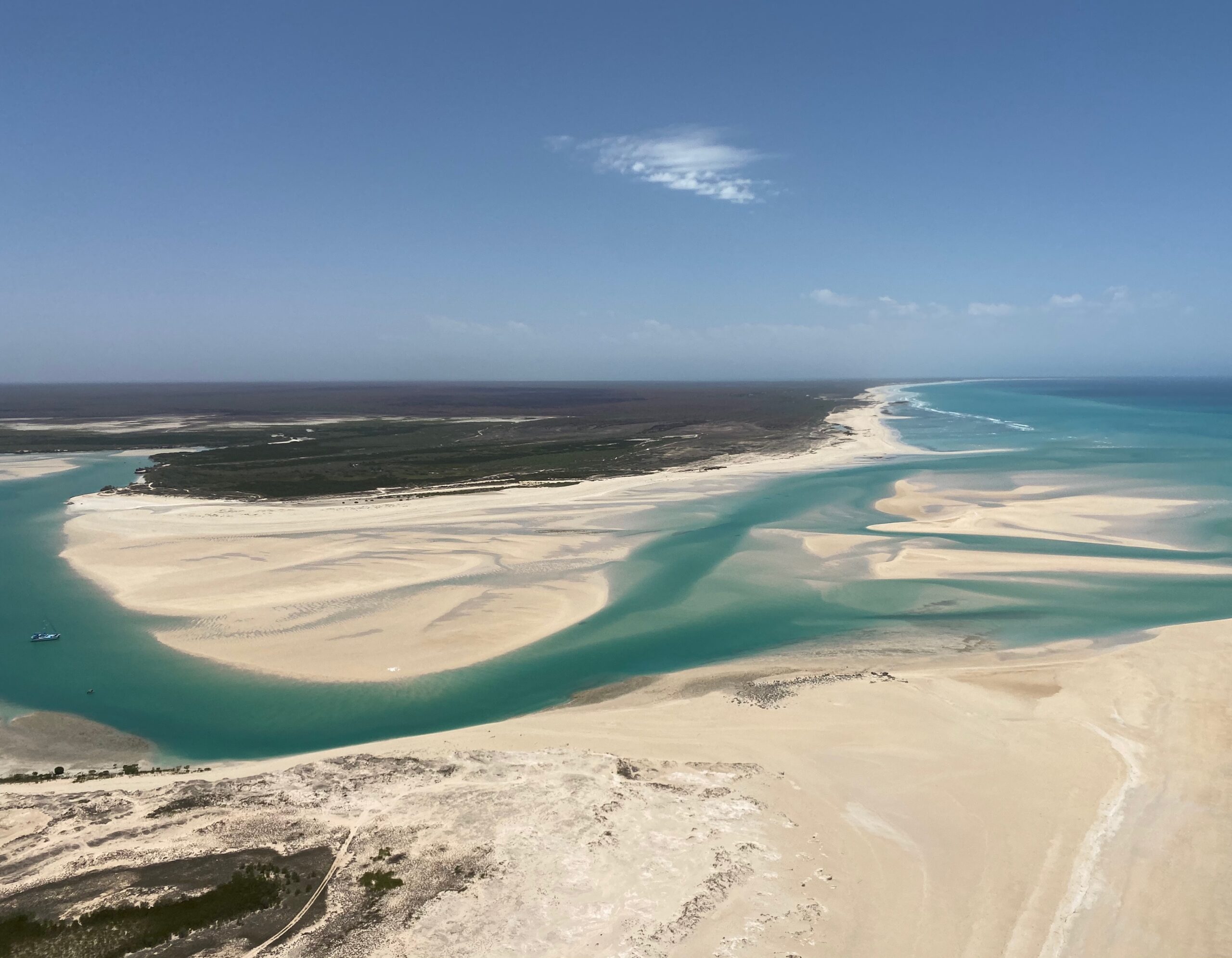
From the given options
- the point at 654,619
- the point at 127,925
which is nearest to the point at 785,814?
the point at 127,925

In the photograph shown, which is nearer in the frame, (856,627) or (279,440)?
(856,627)

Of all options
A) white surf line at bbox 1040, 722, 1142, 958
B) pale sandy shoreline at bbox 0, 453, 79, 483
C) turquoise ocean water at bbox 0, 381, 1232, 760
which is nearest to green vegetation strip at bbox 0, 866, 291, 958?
turquoise ocean water at bbox 0, 381, 1232, 760

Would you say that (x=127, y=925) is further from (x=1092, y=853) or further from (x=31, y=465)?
(x=31, y=465)

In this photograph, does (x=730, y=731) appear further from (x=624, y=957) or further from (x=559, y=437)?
(x=559, y=437)

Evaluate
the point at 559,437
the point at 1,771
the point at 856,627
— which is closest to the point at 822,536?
the point at 856,627

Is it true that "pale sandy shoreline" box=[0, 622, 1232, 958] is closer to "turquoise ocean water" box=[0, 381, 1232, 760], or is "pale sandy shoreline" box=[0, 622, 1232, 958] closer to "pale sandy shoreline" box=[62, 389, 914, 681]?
"turquoise ocean water" box=[0, 381, 1232, 760]

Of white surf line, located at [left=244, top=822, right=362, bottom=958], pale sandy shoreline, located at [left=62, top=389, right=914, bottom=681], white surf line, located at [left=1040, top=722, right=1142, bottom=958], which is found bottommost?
white surf line, located at [left=1040, top=722, right=1142, bottom=958]

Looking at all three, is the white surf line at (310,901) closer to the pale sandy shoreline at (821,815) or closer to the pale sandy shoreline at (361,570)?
the pale sandy shoreline at (821,815)
